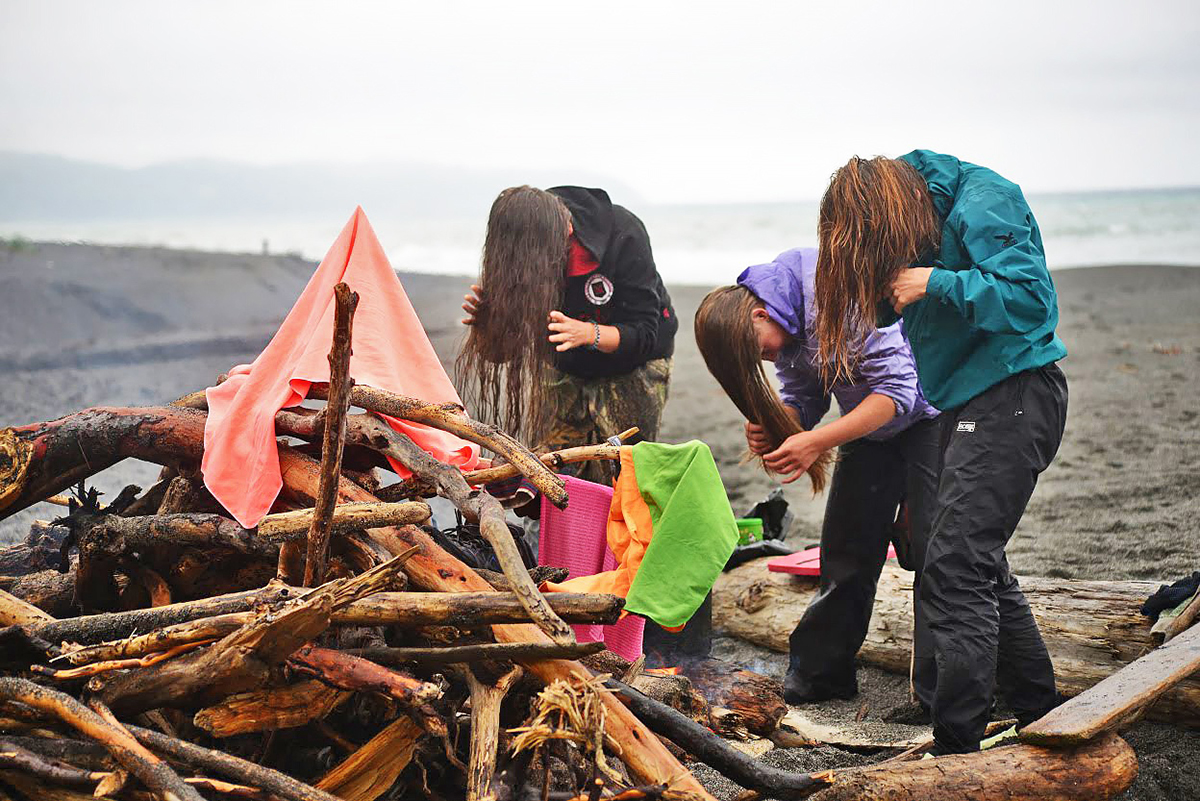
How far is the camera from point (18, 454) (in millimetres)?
1982

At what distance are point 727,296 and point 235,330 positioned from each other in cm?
777

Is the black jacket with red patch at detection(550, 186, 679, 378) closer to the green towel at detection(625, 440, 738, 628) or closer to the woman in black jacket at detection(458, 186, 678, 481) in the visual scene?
the woman in black jacket at detection(458, 186, 678, 481)

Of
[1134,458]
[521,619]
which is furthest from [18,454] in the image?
[1134,458]

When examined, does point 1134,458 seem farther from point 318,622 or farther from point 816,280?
point 318,622

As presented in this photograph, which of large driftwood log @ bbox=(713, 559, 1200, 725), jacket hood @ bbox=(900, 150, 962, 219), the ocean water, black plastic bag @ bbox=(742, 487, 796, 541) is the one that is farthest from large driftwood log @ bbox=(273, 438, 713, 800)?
the ocean water

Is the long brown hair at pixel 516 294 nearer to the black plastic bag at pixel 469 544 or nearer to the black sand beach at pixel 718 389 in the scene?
the black plastic bag at pixel 469 544

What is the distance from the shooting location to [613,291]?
3320 mm

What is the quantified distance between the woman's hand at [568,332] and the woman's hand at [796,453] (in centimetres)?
75

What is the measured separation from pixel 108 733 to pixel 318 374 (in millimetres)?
807

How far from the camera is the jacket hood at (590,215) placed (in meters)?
3.23

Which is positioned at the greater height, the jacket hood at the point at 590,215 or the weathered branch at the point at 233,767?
the jacket hood at the point at 590,215

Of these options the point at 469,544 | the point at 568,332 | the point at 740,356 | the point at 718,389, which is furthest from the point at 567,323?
the point at 718,389

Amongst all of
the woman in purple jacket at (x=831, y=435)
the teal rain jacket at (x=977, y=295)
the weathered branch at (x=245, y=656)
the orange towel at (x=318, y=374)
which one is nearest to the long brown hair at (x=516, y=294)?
the woman in purple jacket at (x=831, y=435)

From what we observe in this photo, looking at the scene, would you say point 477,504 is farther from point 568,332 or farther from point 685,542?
point 568,332
